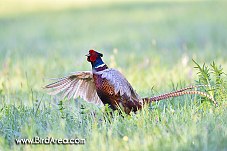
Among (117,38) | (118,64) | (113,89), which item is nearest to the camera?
(113,89)

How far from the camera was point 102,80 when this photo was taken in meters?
4.61

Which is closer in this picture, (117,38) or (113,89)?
(113,89)

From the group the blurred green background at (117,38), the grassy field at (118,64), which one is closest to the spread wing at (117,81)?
the grassy field at (118,64)

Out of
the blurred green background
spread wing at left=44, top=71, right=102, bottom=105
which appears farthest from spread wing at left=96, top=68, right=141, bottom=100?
the blurred green background

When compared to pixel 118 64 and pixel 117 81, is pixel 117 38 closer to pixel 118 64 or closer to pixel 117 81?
pixel 118 64

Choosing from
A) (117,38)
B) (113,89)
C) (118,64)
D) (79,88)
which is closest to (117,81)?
(113,89)

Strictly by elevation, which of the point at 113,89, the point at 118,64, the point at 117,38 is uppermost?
the point at 117,38

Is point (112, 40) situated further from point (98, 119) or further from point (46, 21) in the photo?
point (98, 119)

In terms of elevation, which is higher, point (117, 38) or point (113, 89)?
point (117, 38)

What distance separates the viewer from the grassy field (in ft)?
13.3

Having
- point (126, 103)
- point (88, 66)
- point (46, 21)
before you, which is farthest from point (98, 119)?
point (46, 21)

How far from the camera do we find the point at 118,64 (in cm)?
827

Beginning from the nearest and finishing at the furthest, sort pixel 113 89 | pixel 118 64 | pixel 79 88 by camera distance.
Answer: pixel 113 89 < pixel 79 88 < pixel 118 64

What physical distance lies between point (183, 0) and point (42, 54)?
9154mm
